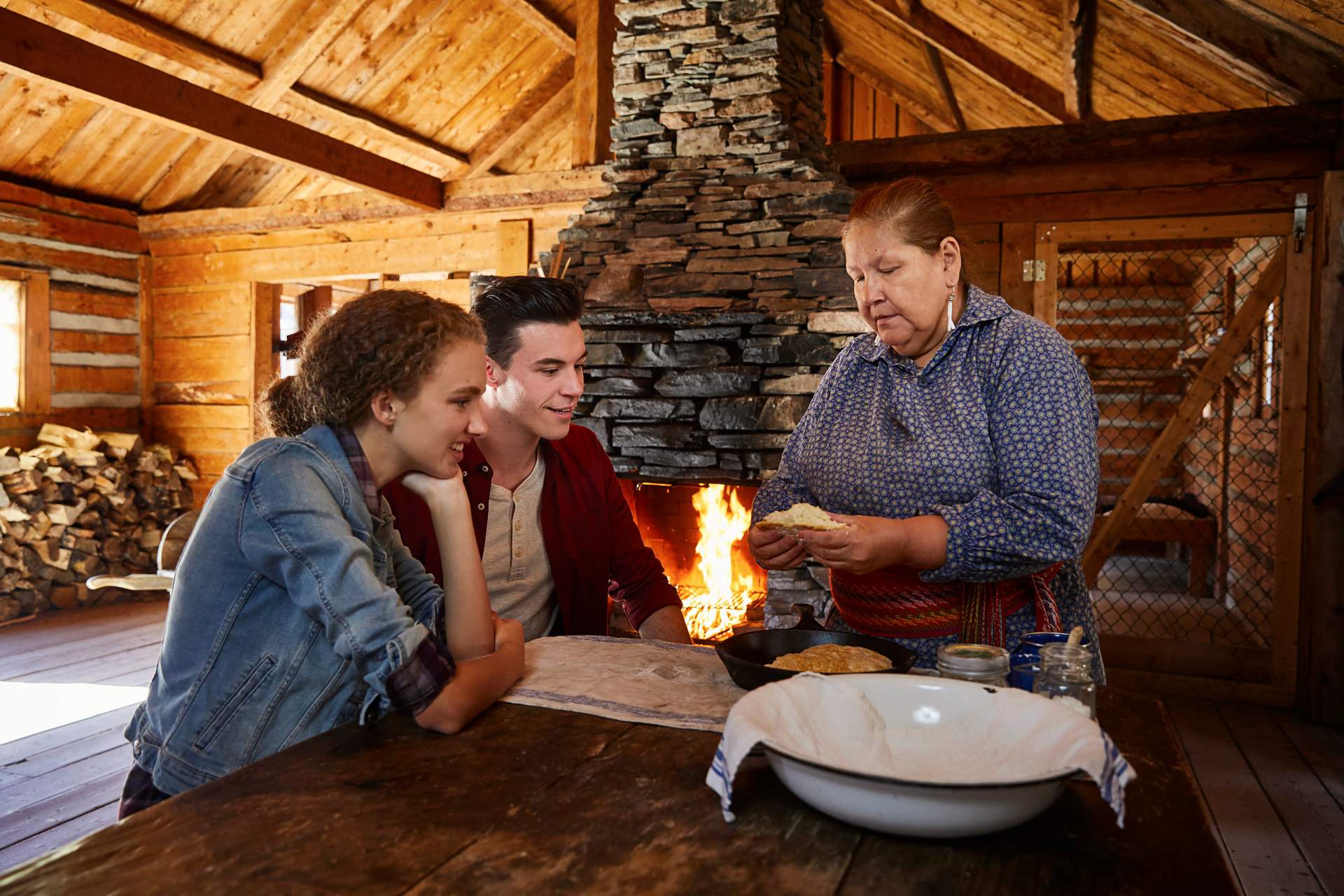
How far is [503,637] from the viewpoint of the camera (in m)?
1.61

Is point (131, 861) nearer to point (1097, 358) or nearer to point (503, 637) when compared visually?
point (503, 637)

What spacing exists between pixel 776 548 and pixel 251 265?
6696 millimetres

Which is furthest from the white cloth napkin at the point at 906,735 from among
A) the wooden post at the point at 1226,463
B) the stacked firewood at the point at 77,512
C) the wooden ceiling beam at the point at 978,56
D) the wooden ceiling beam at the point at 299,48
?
the stacked firewood at the point at 77,512

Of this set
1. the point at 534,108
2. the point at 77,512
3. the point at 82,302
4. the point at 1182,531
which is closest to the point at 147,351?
the point at 82,302

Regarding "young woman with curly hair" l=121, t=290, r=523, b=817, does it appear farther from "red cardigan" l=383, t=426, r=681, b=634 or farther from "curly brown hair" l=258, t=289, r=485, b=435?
"red cardigan" l=383, t=426, r=681, b=634

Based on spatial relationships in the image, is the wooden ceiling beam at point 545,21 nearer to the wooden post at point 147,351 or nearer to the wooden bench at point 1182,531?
the wooden post at point 147,351

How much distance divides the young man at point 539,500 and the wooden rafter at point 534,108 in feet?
16.8

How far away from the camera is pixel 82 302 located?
7.32 meters

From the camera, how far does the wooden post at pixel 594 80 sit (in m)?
5.61

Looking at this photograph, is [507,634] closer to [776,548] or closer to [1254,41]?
[776,548]

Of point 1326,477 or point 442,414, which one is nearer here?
point 442,414

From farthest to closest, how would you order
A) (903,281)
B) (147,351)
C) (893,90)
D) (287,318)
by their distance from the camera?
(287,318)
(147,351)
(893,90)
(903,281)

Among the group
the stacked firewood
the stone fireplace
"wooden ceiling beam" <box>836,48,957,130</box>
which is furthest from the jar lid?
"wooden ceiling beam" <box>836,48,957,130</box>

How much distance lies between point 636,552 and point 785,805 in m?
1.37
